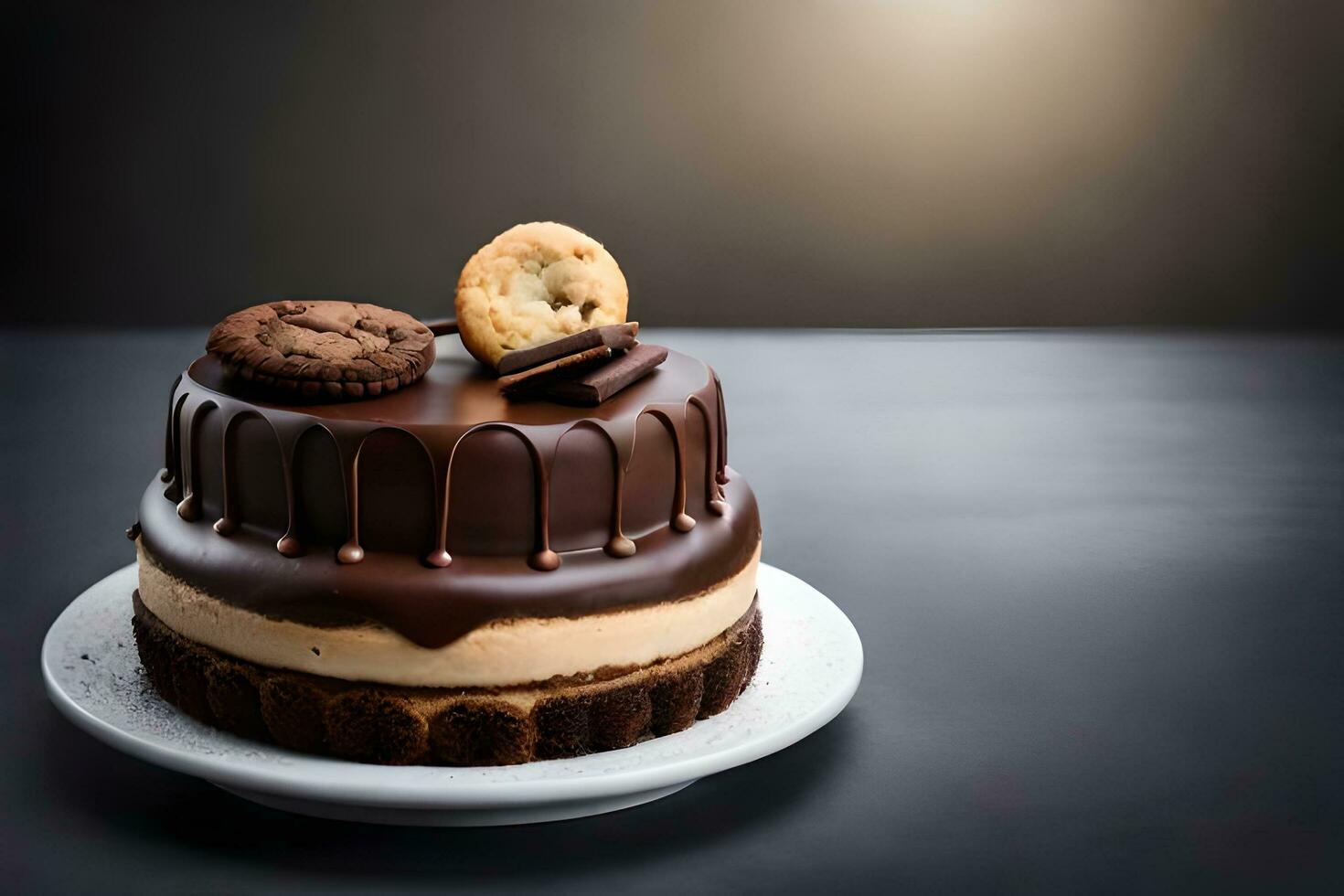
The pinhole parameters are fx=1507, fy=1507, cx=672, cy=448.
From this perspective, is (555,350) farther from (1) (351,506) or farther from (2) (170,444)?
(2) (170,444)

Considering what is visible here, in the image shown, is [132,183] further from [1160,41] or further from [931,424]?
[1160,41]

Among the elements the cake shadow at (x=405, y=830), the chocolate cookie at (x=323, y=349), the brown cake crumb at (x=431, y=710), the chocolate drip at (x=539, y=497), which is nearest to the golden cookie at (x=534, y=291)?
the chocolate cookie at (x=323, y=349)

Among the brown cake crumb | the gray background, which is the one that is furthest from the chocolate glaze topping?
the gray background

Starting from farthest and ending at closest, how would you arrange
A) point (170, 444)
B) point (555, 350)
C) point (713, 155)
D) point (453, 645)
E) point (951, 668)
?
point (713, 155) < point (951, 668) < point (170, 444) < point (555, 350) < point (453, 645)

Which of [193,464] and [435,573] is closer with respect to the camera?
[435,573]

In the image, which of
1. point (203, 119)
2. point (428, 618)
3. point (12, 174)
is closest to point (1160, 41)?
point (203, 119)

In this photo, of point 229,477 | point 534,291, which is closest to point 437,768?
point 229,477

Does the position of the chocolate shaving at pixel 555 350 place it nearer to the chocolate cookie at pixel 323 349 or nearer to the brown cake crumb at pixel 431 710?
the chocolate cookie at pixel 323 349
